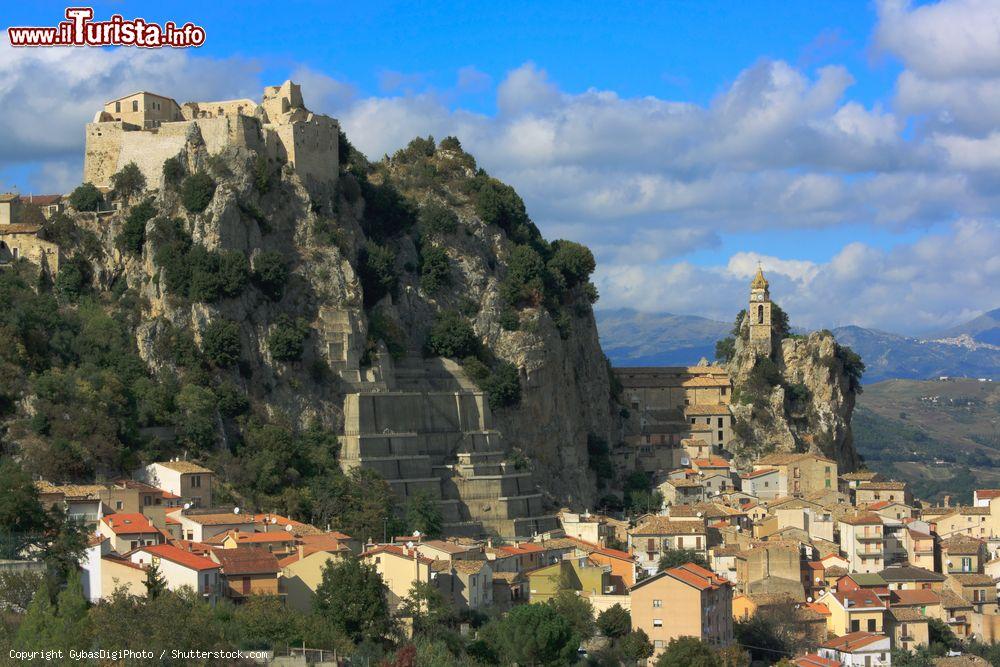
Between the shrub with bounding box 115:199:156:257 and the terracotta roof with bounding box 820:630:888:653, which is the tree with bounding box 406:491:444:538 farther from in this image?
the terracotta roof with bounding box 820:630:888:653

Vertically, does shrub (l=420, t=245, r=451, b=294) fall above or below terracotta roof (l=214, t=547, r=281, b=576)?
above

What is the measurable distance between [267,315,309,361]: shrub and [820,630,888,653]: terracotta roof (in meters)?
24.0

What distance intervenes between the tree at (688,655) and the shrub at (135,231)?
30384 mm

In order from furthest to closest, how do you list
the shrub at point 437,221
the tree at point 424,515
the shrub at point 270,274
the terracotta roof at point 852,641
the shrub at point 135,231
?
1. the shrub at point 437,221
2. the shrub at point 135,231
3. the shrub at point 270,274
4. the tree at point 424,515
5. the terracotta roof at point 852,641

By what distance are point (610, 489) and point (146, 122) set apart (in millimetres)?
27910

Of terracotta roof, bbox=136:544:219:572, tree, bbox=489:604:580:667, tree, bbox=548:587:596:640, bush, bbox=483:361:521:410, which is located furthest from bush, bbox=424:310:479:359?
terracotta roof, bbox=136:544:219:572

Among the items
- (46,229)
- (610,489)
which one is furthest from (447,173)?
(46,229)

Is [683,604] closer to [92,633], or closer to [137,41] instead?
[92,633]

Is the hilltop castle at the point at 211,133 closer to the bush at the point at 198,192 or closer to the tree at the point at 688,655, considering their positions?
the bush at the point at 198,192

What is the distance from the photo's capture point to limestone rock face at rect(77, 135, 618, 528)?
76062 millimetres

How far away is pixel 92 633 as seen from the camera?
4872cm

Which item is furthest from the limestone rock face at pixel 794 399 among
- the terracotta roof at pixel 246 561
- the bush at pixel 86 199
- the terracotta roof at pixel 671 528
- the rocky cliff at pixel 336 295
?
the terracotta roof at pixel 246 561

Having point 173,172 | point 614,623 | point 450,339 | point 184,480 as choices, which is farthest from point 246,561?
point 450,339

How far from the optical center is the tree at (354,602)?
56062 mm
